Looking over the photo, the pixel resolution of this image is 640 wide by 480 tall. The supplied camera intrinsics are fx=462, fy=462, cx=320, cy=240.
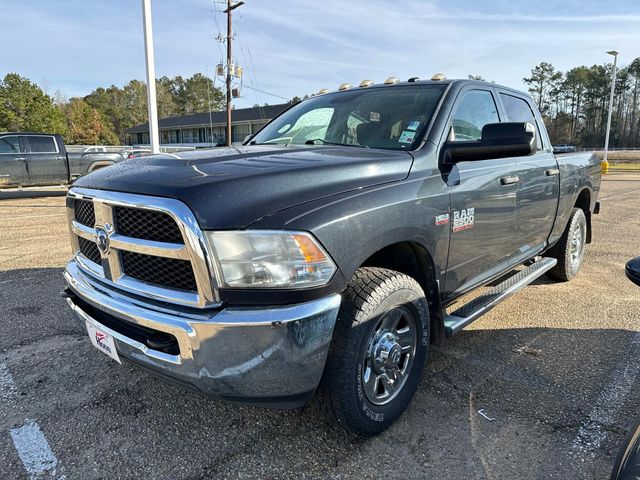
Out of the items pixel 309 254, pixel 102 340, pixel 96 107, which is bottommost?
pixel 102 340

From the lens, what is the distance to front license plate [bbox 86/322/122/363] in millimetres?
2213

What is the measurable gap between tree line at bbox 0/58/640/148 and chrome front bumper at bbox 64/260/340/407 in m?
64.0

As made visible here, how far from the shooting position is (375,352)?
7.66 feet

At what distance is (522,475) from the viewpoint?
213 centimetres

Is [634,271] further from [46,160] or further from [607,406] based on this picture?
[46,160]

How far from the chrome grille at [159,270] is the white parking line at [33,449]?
38.3 inches

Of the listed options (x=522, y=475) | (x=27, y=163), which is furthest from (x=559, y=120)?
(x=522, y=475)

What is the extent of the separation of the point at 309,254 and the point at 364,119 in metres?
1.65

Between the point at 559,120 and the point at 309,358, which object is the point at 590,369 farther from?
the point at 559,120

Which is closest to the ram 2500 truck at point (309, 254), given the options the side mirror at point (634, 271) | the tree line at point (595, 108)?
A: the side mirror at point (634, 271)

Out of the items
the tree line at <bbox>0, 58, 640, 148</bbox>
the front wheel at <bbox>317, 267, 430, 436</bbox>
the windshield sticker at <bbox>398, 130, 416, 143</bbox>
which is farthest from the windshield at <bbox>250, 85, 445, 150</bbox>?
the tree line at <bbox>0, 58, 640, 148</bbox>

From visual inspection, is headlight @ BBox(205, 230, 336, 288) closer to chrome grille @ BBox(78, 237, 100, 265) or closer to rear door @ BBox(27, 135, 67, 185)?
chrome grille @ BBox(78, 237, 100, 265)

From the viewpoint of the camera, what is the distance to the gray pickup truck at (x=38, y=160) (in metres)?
13.0

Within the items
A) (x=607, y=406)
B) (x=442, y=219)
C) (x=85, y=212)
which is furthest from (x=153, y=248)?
(x=607, y=406)
